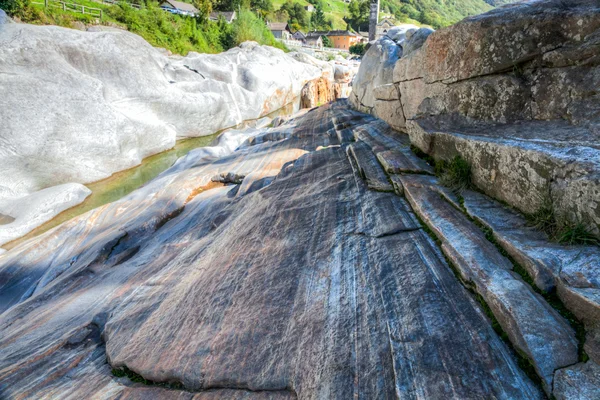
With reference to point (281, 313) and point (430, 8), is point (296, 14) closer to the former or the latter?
point (430, 8)

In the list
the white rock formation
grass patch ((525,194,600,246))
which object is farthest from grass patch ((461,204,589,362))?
the white rock formation

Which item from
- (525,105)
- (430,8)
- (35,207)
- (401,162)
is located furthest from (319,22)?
(525,105)

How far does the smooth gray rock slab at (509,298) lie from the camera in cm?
238

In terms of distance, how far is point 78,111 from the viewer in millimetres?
16578

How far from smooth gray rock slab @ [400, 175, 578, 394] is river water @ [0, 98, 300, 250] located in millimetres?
13459

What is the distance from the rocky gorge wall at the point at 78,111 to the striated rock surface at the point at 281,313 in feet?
27.5

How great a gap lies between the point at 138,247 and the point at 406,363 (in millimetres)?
7471

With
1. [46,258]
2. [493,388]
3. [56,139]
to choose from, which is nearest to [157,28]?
[56,139]

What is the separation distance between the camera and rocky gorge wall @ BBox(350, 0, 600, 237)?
10.9ft

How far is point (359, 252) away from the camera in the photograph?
167 inches

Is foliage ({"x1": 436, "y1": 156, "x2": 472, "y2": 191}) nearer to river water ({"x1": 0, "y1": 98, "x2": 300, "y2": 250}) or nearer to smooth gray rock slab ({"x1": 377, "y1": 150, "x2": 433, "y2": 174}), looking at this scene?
smooth gray rock slab ({"x1": 377, "y1": 150, "x2": 433, "y2": 174})

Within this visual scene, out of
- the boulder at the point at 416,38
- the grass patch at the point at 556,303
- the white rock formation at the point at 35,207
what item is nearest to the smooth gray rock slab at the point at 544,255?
the grass patch at the point at 556,303

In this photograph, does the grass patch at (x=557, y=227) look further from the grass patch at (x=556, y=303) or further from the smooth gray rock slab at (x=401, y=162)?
the smooth gray rock slab at (x=401, y=162)

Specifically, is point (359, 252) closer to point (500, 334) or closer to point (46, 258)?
point (500, 334)
